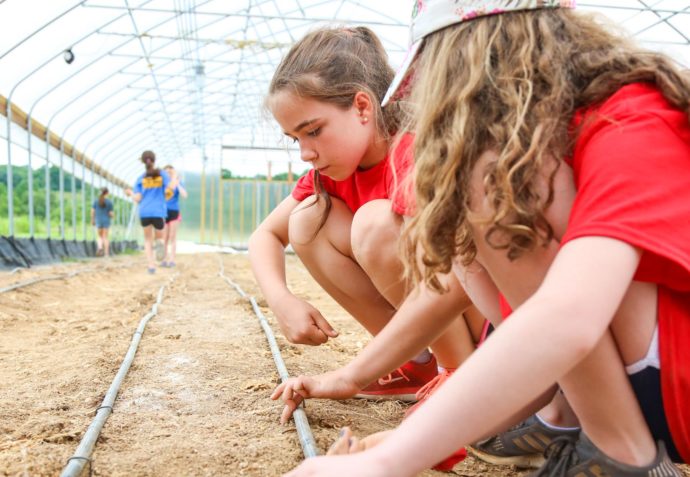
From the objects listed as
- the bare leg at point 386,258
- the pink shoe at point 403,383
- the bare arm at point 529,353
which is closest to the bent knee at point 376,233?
the bare leg at point 386,258

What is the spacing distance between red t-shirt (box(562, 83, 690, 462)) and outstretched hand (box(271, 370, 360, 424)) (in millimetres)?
761

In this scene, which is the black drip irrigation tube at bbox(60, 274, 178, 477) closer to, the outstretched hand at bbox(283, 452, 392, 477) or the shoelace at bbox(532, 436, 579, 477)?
the outstretched hand at bbox(283, 452, 392, 477)

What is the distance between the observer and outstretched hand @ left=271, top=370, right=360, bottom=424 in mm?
1620

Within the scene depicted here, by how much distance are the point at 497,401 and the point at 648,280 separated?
32 centimetres

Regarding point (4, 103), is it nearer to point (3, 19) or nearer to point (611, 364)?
point (3, 19)

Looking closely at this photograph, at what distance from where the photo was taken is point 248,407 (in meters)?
1.90

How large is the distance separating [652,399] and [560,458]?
0.25 metres

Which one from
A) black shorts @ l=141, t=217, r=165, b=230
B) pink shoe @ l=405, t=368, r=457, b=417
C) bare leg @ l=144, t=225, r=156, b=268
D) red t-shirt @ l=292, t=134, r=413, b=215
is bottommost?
bare leg @ l=144, t=225, r=156, b=268

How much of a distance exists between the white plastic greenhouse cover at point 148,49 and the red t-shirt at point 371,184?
4181mm

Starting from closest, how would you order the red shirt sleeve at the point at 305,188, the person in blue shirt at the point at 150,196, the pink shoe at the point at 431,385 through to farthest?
the pink shoe at the point at 431,385 < the red shirt sleeve at the point at 305,188 < the person in blue shirt at the point at 150,196

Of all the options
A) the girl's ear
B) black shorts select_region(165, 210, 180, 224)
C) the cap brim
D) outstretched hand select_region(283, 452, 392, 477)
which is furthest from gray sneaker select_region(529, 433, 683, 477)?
black shorts select_region(165, 210, 180, 224)

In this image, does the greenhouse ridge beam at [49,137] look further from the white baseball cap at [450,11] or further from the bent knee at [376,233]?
the white baseball cap at [450,11]

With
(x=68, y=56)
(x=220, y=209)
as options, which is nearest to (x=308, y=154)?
(x=68, y=56)

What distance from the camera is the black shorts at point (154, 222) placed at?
8.53 meters
